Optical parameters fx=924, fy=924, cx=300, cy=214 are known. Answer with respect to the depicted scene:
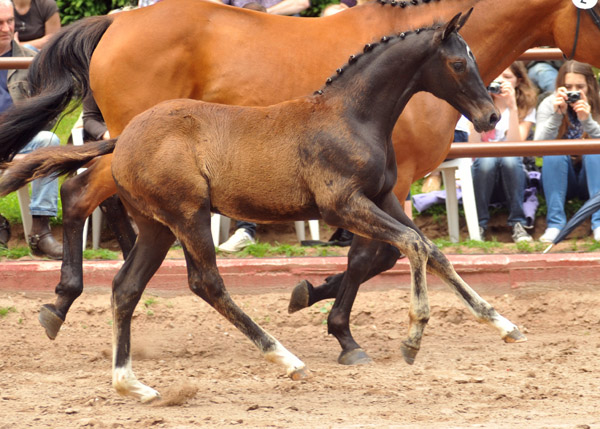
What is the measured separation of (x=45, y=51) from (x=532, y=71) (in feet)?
15.7

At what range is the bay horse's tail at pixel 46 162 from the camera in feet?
14.0

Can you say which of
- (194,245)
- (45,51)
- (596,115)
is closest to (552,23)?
(596,115)

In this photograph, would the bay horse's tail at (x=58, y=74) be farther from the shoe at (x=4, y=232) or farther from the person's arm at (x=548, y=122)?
the person's arm at (x=548, y=122)

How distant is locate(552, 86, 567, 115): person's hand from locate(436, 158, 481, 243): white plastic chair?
825 millimetres

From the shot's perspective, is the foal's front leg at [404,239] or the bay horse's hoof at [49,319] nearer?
the foal's front leg at [404,239]

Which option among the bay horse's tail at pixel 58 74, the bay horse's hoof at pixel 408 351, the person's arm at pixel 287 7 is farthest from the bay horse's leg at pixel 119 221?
the person's arm at pixel 287 7

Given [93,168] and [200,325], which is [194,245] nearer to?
[93,168]

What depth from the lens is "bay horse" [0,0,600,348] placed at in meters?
5.22

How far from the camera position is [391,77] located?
170 inches

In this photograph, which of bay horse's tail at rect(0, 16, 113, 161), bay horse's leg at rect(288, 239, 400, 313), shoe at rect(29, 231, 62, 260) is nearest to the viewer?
bay horse's leg at rect(288, 239, 400, 313)

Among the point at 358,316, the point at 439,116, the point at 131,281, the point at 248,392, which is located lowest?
the point at 358,316

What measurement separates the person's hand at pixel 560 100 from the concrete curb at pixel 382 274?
4.52ft

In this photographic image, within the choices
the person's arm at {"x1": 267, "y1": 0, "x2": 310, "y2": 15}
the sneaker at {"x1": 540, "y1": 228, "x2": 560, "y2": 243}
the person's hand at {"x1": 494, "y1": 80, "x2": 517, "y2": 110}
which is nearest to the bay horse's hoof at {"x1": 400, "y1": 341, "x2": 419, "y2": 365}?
the sneaker at {"x1": 540, "y1": 228, "x2": 560, "y2": 243}

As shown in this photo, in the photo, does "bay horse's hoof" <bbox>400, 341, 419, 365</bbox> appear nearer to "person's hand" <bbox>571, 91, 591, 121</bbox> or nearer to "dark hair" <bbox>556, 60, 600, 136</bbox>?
"person's hand" <bbox>571, 91, 591, 121</bbox>
